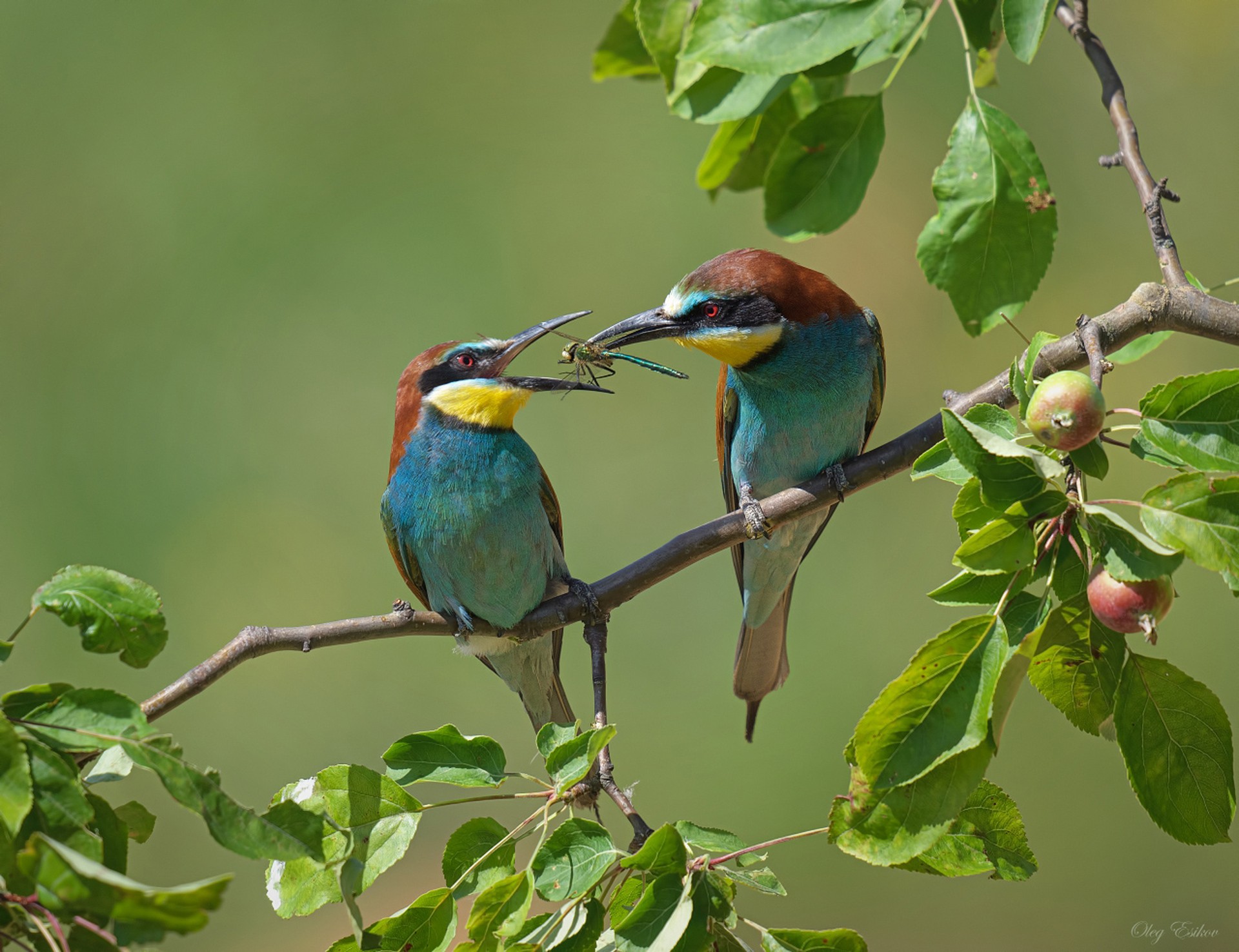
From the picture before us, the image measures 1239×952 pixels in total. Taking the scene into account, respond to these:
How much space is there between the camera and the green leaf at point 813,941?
1.10 metres

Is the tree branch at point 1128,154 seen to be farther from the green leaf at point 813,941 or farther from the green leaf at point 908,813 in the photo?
the green leaf at point 813,941

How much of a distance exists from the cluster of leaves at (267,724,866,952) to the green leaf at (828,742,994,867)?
0.18m

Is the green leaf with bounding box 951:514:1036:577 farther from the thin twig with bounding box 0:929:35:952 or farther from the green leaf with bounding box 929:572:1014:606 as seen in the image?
the thin twig with bounding box 0:929:35:952

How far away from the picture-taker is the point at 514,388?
2.36m

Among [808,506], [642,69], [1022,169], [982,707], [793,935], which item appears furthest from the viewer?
[642,69]

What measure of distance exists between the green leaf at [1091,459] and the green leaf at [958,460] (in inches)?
2.5

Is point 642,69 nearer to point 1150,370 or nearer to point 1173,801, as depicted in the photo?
point 1173,801

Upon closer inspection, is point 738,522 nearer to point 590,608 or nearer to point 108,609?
point 590,608

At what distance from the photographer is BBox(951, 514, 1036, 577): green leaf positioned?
93 centimetres

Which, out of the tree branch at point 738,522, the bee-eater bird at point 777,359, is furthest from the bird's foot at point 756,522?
the bee-eater bird at point 777,359

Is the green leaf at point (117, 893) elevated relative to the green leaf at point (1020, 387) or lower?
lower

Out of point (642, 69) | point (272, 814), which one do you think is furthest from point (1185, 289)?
point (272, 814)

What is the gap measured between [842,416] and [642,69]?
84cm

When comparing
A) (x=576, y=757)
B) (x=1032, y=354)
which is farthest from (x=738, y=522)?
(x=1032, y=354)
